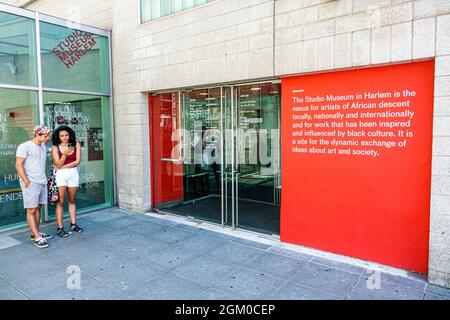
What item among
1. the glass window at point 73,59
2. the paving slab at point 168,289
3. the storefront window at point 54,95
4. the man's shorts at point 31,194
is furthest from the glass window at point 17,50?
the paving slab at point 168,289

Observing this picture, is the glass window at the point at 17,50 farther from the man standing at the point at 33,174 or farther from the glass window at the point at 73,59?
the man standing at the point at 33,174

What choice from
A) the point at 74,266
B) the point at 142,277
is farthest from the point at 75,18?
the point at 142,277

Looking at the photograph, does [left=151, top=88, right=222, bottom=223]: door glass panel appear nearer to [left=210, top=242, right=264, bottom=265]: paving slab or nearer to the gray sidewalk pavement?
[left=210, top=242, right=264, bottom=265]: paving slab

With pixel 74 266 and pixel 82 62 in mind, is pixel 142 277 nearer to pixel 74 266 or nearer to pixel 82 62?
pixel 74 266

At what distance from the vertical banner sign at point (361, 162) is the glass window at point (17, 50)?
452cm

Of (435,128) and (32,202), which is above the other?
(435,128)

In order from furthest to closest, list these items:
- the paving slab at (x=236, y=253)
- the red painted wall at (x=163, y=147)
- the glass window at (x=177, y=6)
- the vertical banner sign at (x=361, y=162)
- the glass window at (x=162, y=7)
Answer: the red painted wall at (x=163, y=147), the glass window at (x=177, y=6), the glass window at (x=162, y=7), the paving slab at (x=236, y=253), the vertical banner sign at (x=361, y=162)

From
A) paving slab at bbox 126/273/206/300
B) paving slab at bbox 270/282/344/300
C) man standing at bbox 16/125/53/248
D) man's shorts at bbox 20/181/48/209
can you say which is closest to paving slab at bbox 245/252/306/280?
paving slab at bbox 270/282/344/300

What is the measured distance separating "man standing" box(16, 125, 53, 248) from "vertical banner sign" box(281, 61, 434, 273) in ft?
11.9

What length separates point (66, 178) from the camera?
5496 millimetres

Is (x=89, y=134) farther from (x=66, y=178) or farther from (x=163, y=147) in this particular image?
(x=66, y=178)

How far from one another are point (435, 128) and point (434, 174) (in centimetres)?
50

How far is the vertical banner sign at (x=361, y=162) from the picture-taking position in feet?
13.0

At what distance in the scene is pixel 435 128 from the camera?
3.69 meters
